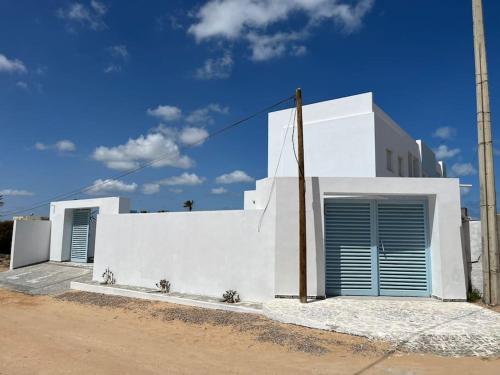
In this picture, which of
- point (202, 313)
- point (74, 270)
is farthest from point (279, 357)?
point (74, 270)

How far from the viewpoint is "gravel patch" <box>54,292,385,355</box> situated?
6.89 metres

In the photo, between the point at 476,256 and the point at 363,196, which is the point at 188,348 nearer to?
the point at 363,196

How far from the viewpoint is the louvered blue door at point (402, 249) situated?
34.2ft

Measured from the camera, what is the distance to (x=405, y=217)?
10.6 metres

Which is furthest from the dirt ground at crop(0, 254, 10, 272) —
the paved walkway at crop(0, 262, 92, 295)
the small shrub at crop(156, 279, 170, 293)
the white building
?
the white building

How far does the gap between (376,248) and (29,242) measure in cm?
1695

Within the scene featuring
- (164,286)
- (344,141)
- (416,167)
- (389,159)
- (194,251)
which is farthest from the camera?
(416,167)

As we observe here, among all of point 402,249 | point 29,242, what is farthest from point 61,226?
point 402,249

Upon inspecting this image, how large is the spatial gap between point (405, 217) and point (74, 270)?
1380cm

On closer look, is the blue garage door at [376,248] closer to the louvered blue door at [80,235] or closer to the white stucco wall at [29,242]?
the louvered blue door at [80,235]

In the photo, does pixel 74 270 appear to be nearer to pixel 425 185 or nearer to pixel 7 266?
pixel 7 266

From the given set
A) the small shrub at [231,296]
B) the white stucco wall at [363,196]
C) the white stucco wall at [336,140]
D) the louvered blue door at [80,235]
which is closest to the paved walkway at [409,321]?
the white stucco wall at [363,196]

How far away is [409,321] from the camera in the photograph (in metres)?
7.88

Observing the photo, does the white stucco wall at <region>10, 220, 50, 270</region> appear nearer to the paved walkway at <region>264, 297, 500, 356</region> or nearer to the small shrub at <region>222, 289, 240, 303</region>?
the small shrub at <region>222, 289, 240, 303</region>
